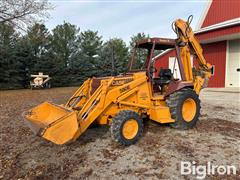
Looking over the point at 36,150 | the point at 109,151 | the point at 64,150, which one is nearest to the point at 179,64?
the point at 109,151

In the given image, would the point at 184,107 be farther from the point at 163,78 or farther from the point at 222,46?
the point at 222,46

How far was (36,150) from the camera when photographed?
4.24 metres

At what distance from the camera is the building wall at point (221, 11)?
13.7m

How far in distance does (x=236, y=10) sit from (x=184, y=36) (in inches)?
399

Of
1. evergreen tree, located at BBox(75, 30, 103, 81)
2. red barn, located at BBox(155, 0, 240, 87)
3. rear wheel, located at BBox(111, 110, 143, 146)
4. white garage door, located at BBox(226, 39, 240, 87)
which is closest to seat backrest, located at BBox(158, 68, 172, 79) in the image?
rear wheel, located at BBox(111, 110, 143, 146)

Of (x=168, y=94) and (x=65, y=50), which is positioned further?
(x=65, y=50)

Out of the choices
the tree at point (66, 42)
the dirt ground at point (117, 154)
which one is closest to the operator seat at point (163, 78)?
the dirt ground at point (117, 154)

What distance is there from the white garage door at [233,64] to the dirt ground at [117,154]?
8.72 metres

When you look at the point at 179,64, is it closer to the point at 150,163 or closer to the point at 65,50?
the point at 150,163

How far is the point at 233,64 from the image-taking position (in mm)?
13406

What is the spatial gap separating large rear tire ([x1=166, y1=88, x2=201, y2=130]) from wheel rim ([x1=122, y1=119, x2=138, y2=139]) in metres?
1.12

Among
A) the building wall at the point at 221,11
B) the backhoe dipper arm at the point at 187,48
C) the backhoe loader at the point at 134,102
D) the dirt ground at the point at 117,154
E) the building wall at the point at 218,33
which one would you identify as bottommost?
the dirt ground at the point at 117,154

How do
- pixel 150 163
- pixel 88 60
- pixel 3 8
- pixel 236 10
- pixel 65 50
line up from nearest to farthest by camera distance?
pixel 150 163, pixel 236 10, pixel 3 8, pixel 88 60, pixel 65 50

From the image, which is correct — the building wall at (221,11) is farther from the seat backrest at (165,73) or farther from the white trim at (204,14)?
the seat backrest at (165,73)
